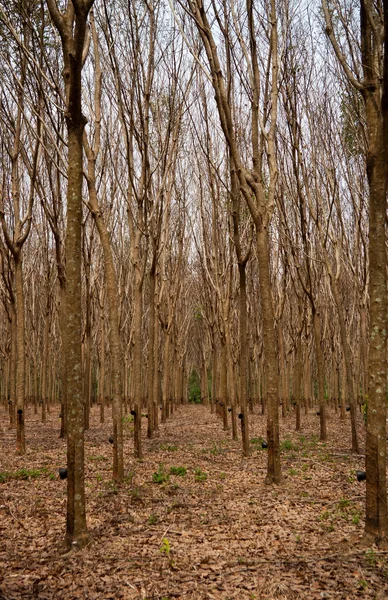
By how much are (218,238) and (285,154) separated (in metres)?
2.55

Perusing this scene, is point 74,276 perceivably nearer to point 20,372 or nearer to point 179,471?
point 179,471

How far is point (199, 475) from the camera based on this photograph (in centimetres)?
609

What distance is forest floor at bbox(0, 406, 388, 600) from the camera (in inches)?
123

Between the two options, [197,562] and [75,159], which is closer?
[197,562]

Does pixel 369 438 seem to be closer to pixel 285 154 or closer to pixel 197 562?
pixel 197 562

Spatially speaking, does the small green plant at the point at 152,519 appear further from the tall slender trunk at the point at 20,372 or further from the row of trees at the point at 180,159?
the tall slender trunk at the point at 20,372

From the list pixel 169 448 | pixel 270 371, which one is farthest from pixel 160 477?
pixel 169 448

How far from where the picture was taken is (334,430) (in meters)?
10.8

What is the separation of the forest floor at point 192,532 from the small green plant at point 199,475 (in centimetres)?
1

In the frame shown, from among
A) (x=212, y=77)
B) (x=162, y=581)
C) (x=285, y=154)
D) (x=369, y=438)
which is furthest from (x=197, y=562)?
(x=285, y=154)

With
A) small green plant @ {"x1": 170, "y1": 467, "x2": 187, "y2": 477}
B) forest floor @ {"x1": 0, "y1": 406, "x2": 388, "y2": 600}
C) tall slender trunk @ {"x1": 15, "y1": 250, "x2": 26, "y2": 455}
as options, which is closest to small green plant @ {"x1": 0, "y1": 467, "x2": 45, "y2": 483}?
forest floor @ {"x1": 0, "y1": 406, "x2": 388, "y2": 600}

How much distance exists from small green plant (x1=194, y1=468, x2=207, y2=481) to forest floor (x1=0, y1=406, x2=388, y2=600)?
0.01 m

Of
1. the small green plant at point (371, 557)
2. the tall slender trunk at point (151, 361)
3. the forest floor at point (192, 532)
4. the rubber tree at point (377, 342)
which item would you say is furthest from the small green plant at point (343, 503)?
the tall slender trunk at point (151, 361)

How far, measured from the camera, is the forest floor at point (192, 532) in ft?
10.2
